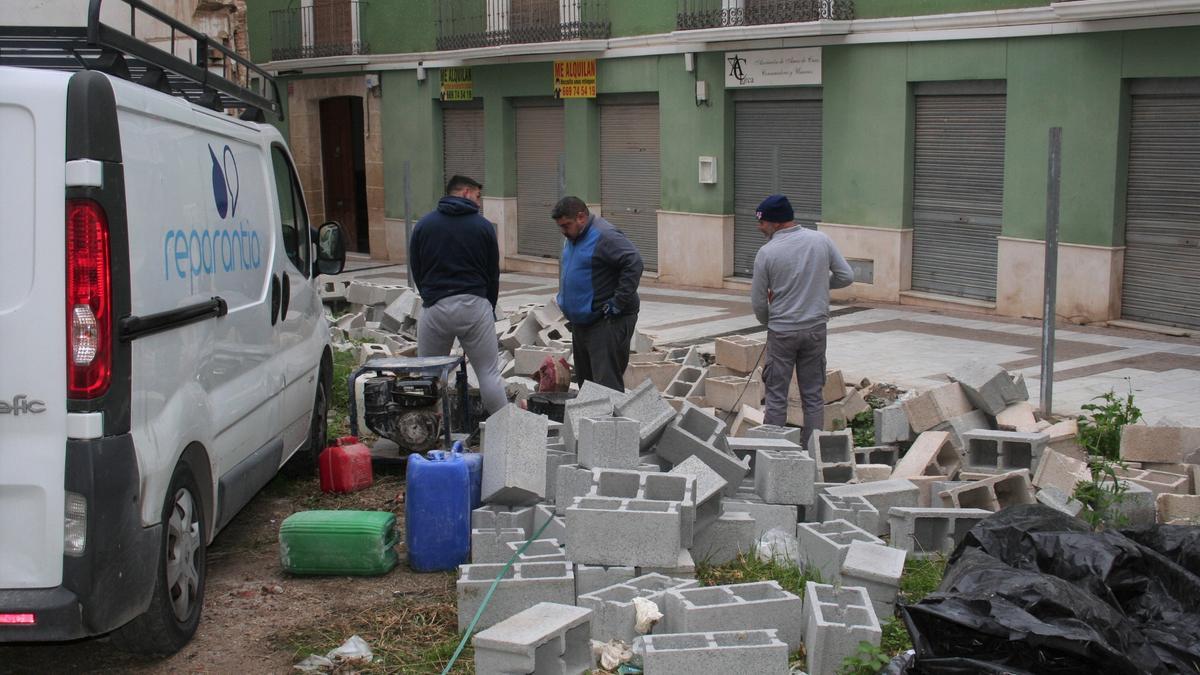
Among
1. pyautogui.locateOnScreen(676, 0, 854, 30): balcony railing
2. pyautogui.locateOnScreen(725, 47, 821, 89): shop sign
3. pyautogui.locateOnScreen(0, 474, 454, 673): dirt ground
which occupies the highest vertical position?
pyautogui.locateOnScreen(676, 0, 854, 30): balcony railing

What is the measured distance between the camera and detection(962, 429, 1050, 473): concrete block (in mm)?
7891

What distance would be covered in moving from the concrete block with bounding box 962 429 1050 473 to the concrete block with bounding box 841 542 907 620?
103 inches

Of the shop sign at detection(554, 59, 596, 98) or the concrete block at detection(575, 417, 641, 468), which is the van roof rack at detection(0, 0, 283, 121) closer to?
the concrete block at detection(575, 417, 641, 468)

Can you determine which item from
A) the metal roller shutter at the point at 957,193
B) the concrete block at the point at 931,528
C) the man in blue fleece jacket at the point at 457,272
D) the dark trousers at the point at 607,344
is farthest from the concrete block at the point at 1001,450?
the metal roller shutter at the point at 957,193

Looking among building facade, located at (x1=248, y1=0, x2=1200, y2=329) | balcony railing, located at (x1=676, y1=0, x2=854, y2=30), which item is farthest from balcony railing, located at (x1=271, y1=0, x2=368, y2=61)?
balcony railing, located at (x1=676, y1=0, x2=854, y2=30)

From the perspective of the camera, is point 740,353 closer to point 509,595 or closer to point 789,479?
point 789,479

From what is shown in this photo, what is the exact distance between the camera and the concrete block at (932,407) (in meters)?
8.58

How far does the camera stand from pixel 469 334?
8539mm

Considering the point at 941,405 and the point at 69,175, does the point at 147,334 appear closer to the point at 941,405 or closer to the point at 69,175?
the point at 69,175

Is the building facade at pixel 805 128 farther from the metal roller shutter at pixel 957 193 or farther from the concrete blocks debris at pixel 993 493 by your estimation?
the concrete blocks debris at pixel 993 493

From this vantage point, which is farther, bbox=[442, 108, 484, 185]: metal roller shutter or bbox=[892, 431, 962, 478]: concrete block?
A: bbox=[442, 108, 484, 185]: metal roller shutter

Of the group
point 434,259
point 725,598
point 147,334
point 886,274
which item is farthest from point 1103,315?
point 147,334

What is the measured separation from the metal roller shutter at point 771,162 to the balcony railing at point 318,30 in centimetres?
969

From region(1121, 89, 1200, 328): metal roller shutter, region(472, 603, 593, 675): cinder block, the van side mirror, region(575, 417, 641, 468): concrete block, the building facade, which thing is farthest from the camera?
the building facade
